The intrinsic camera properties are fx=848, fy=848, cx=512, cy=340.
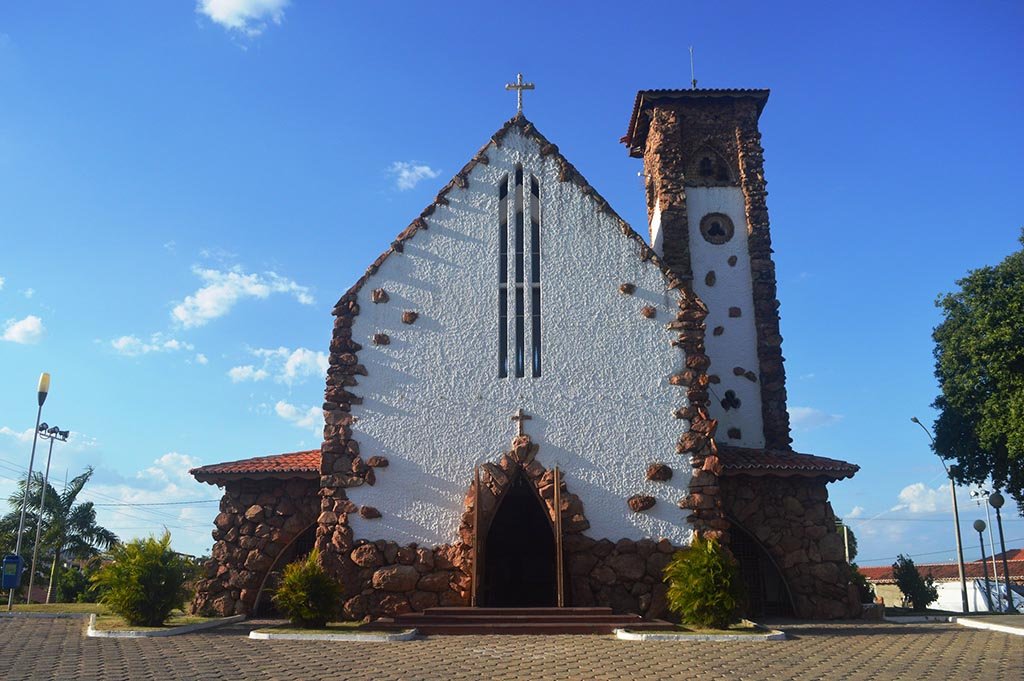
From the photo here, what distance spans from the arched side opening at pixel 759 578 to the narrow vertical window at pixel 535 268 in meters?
5.74

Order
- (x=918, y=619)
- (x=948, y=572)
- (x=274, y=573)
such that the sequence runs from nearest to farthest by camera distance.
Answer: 1. (x=274, y=573)
2. (x=918, y=619)
3. (x=948, y=572)

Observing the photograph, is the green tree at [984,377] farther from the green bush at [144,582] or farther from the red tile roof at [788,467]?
the green bush at [144,582]

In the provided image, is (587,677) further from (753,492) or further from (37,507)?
(37,507)

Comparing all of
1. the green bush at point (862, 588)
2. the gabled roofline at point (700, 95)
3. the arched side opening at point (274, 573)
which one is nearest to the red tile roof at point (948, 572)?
the green bush at point (862, 588)

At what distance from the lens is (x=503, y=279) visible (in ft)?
57.8

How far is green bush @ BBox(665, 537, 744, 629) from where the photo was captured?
13930mm

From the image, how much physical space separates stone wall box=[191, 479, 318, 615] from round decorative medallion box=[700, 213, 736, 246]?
483 inches

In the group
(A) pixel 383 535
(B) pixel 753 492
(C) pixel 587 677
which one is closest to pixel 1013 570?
(B) pixel 753 492

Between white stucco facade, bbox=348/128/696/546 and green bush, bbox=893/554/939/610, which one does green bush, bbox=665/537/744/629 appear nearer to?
white stucco facade, bbox=348/128/696/546

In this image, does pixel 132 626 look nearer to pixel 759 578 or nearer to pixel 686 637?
pixel 686 637

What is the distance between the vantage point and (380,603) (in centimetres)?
1572

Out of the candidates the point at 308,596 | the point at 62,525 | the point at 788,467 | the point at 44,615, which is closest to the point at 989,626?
the point at 788,467

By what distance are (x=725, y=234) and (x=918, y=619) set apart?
10502 mm

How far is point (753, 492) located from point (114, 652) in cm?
1261
